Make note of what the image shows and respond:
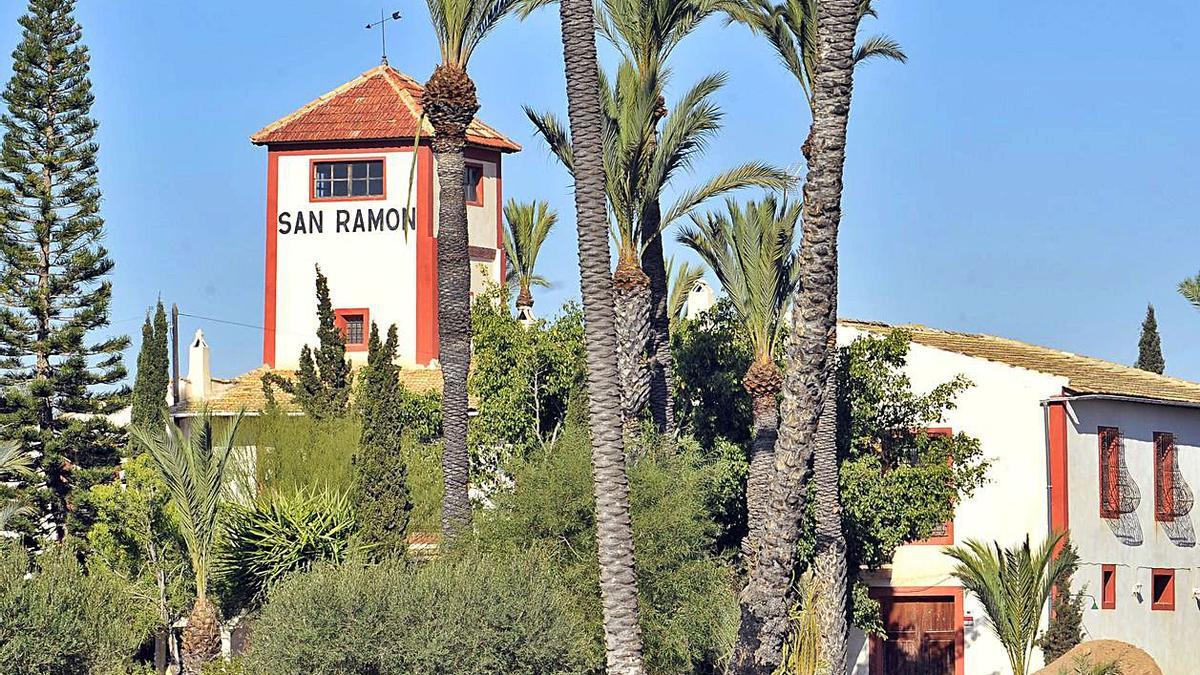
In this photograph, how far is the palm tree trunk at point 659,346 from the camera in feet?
96.3

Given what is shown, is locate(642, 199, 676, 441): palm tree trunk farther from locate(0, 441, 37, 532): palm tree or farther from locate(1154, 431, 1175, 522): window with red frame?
locate(1154, 431, 1175, 522): window with red frame

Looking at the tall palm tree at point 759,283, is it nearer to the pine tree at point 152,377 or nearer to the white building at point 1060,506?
the white building at point 1060,506

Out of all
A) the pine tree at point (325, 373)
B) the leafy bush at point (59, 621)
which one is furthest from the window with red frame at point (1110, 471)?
the leafy bush at point (59, 621)

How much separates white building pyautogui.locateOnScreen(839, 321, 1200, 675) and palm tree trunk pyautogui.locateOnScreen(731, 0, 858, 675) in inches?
459

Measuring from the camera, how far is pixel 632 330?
27.8 meters

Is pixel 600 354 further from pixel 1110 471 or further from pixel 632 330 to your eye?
pixel 1110 471

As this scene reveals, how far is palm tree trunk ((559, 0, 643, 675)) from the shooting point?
20.2 metres

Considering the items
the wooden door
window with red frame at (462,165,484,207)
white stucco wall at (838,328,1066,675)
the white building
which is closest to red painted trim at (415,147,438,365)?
window with red frame at (462,165,484,207)

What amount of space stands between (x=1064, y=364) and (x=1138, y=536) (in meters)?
4.06

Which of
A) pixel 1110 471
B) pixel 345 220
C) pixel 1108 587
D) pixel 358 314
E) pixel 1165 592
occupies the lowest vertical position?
pixel 1165 592

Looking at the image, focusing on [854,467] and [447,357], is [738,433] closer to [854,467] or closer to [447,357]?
[854,467]

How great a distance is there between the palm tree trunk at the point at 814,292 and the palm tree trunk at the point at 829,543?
4593 mm

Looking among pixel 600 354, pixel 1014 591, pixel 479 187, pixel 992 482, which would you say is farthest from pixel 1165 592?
pixel 600 354

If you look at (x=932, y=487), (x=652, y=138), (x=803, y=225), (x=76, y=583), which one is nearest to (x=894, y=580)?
(x=932, y=487)
